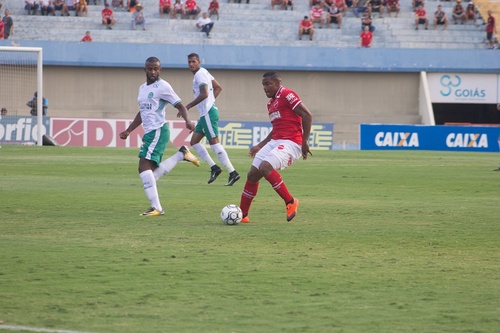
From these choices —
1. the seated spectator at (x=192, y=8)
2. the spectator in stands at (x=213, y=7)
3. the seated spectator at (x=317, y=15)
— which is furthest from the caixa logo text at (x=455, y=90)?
the seated spectator at (x=192, y=8)

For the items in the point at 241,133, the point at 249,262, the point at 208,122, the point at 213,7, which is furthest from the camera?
the point at 213,7

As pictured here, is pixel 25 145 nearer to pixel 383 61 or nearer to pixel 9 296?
pixel 383 61

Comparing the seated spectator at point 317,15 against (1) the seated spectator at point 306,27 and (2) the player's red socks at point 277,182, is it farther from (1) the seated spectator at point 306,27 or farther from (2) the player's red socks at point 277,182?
(2) the player's red socks at point 277,182

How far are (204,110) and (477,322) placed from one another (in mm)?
12774

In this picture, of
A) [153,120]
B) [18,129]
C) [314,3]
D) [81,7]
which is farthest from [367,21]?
[153,120]

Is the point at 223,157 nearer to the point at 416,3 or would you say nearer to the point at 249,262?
the point at 249,262

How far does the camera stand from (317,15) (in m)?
46.7

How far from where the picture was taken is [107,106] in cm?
4525

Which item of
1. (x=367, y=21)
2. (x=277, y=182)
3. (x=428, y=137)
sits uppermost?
(x=367, y=21)

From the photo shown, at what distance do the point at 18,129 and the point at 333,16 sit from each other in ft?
62.2

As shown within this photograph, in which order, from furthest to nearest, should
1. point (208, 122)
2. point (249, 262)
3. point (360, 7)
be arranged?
point (360, 7) < point (208, 122) < point (249, 262)

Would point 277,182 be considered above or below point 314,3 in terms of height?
below

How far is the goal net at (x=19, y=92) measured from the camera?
110ft

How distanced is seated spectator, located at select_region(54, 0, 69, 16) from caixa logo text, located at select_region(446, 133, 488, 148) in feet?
63.6
